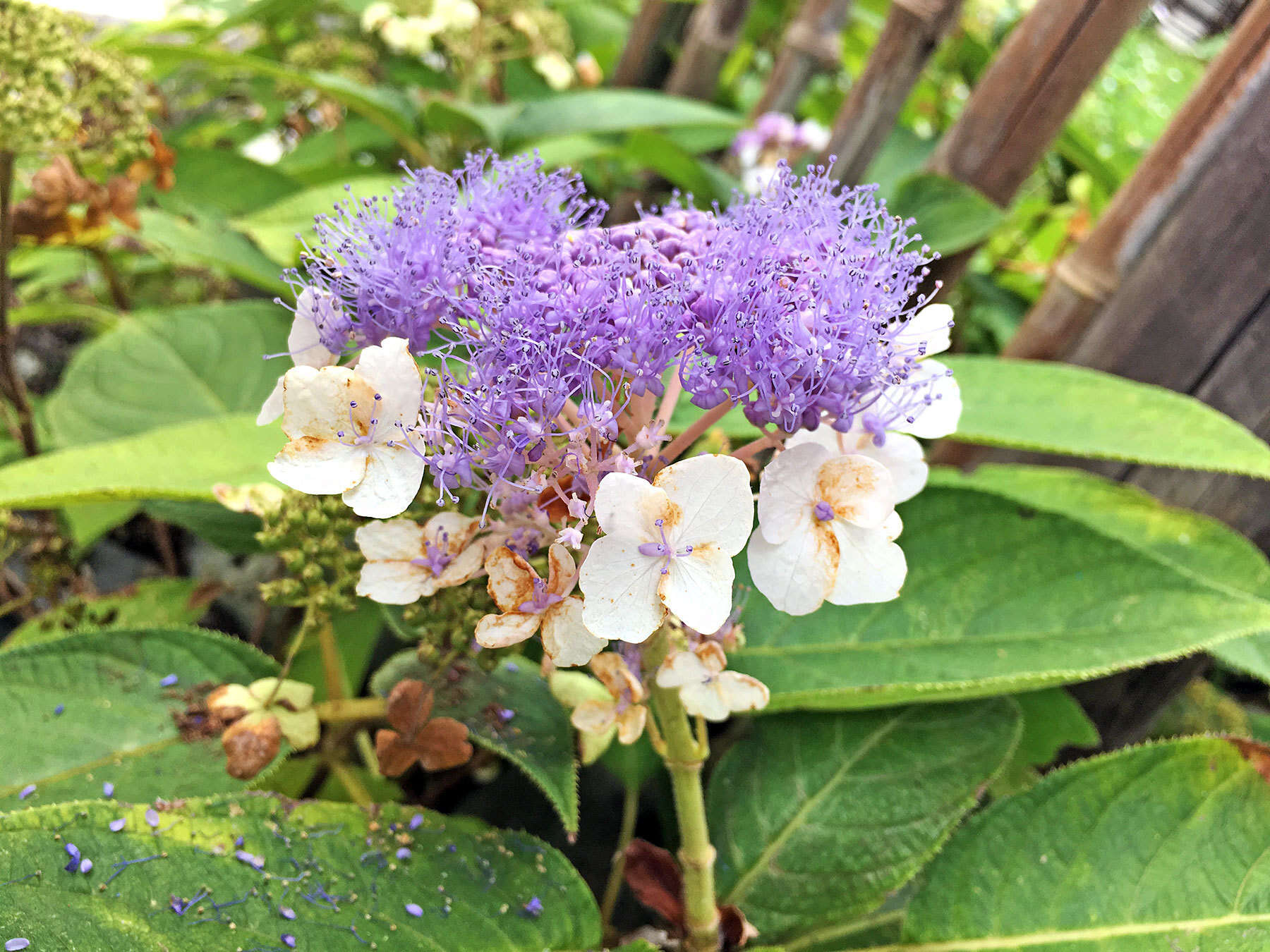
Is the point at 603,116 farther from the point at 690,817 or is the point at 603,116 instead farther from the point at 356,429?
the point at 690,817

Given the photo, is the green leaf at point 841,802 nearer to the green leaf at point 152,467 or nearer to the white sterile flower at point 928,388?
the white sterile flower at point 928,388

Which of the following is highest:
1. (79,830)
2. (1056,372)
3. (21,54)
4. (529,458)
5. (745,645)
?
(1056,372)

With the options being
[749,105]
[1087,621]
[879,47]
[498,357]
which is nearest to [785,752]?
[1087,621]

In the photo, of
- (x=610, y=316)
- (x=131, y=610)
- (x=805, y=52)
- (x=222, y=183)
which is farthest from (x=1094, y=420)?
(x=222, y=183)

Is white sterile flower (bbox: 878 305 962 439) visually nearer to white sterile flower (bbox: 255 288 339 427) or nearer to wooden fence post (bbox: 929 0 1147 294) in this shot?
white sterile flower (bbox: 255 288 339 427)

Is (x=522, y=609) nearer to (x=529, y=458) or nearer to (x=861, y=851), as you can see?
(x=529, y=458)

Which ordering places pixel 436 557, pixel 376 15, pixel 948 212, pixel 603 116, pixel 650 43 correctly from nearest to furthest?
pixel 436 557 < pixel 948 212 < pixel 603 116 < pixel 376 15 < pixel 650 43
